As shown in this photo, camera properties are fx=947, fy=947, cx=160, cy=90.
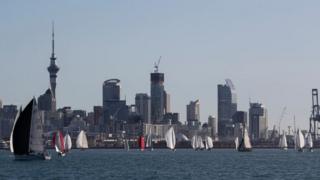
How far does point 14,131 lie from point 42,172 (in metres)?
24.7

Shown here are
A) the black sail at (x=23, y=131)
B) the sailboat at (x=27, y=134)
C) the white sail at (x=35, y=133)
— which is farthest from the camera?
the white sail at (x=35, y=133)

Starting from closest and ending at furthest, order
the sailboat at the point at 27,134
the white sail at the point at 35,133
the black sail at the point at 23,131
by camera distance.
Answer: the black sail at the point at 23,131 → the sailboat at the point at 27,134 → the white sail at the point at 35,133

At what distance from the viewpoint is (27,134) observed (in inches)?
5876

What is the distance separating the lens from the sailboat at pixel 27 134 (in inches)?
5842

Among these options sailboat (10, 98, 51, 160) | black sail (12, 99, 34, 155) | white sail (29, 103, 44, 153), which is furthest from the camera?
white sail (29, 103, 44, 153)

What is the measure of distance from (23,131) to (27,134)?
3.17ft

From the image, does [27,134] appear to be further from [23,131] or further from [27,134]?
[23,131]

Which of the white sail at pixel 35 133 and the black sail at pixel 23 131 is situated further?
the white sail at pixel 35 133

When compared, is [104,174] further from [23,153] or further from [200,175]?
[23,153]

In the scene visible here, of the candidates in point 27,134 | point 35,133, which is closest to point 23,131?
point 27,134

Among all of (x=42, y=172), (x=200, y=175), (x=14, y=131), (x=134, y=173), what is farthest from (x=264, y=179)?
(x=14, y=131)

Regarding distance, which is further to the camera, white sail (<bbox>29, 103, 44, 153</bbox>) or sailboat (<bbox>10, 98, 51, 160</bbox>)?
white sail (<bbox>29, 103, 44, 153</bbox>)

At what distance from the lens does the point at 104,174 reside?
404 ft

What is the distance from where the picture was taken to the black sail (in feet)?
486
